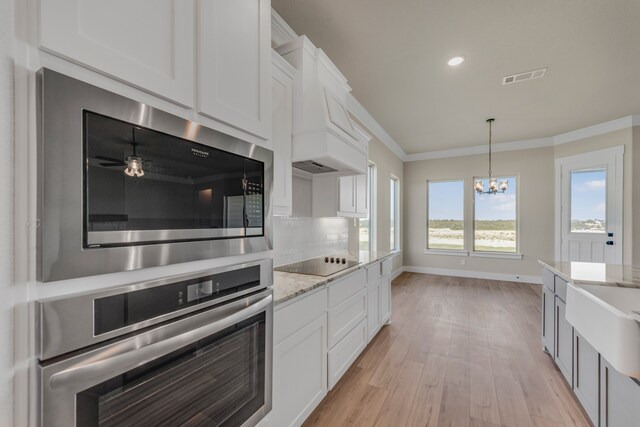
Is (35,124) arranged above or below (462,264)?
above

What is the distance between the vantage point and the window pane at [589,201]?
4.63m

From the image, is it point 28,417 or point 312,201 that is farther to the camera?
point 312,201

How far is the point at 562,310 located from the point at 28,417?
9.97ft

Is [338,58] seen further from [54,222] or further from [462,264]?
[462,264]

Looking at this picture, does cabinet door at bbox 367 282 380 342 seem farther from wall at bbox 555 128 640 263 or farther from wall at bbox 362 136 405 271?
wall at bbox 555 128 640 263

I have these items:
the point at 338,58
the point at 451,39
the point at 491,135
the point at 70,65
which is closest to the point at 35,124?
the point at 70,65

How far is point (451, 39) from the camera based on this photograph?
97.1 inches

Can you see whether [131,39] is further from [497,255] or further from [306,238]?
[497,255]

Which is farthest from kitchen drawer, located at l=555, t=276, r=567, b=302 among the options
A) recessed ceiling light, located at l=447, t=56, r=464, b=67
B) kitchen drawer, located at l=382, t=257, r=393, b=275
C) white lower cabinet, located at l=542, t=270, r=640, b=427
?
recessed ceiling light, located at l=447, t=56, r=464, b=67

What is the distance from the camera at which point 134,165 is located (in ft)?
2.49

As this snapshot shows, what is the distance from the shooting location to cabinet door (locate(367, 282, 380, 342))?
2.78 metres

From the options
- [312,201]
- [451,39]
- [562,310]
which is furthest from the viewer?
[312,201]

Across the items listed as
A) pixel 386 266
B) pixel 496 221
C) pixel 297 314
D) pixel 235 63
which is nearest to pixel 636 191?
pixel 496 221

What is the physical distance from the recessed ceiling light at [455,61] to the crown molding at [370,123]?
1.21 metres
